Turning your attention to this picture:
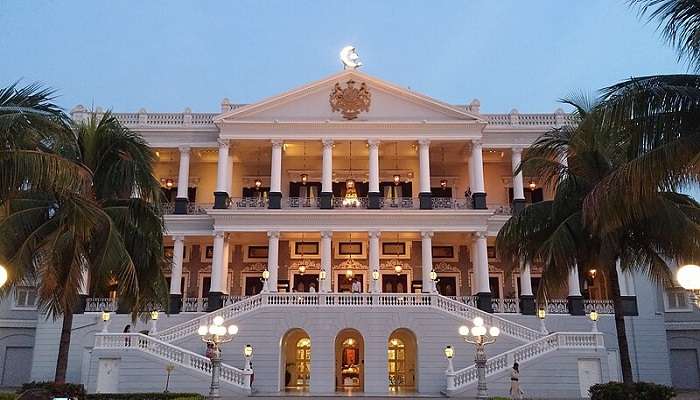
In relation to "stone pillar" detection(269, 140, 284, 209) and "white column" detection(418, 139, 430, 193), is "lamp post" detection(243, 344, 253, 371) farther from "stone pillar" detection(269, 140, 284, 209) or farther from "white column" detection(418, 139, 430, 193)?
"white column" detection(418, 139, 430, 193)

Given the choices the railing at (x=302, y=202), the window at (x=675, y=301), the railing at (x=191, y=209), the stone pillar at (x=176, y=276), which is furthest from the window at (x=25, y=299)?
the window at (x=675, y=301)

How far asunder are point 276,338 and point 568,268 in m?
13.1

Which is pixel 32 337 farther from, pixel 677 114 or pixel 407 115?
pixel 677 114

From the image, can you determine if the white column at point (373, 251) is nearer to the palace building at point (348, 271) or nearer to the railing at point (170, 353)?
the palace building at point (348, 271)

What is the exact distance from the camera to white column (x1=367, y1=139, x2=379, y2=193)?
107ft

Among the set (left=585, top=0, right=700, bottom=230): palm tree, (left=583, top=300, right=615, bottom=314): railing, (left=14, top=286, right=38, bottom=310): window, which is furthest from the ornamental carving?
(left=585, top=0, right=700, bottom=230): palm tree

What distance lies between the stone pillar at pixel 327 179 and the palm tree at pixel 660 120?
20.5m

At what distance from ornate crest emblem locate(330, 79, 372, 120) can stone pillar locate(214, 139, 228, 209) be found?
6244 millimetres

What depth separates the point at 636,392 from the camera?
15062mm

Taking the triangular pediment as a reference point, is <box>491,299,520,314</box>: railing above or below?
below

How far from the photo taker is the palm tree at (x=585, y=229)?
16484 mm

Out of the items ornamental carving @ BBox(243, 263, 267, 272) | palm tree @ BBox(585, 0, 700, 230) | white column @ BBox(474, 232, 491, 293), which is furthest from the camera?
ornamental carving @ BBox(243, 263, 267, 272)

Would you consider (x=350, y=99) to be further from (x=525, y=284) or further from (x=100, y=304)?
(x=100, y=304)

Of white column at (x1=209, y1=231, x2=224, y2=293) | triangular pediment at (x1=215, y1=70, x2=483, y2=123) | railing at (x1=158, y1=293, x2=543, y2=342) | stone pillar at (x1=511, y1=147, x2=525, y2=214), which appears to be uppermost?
triangular pediment at (x1=215, y1=70, x2=483, y2=123)
